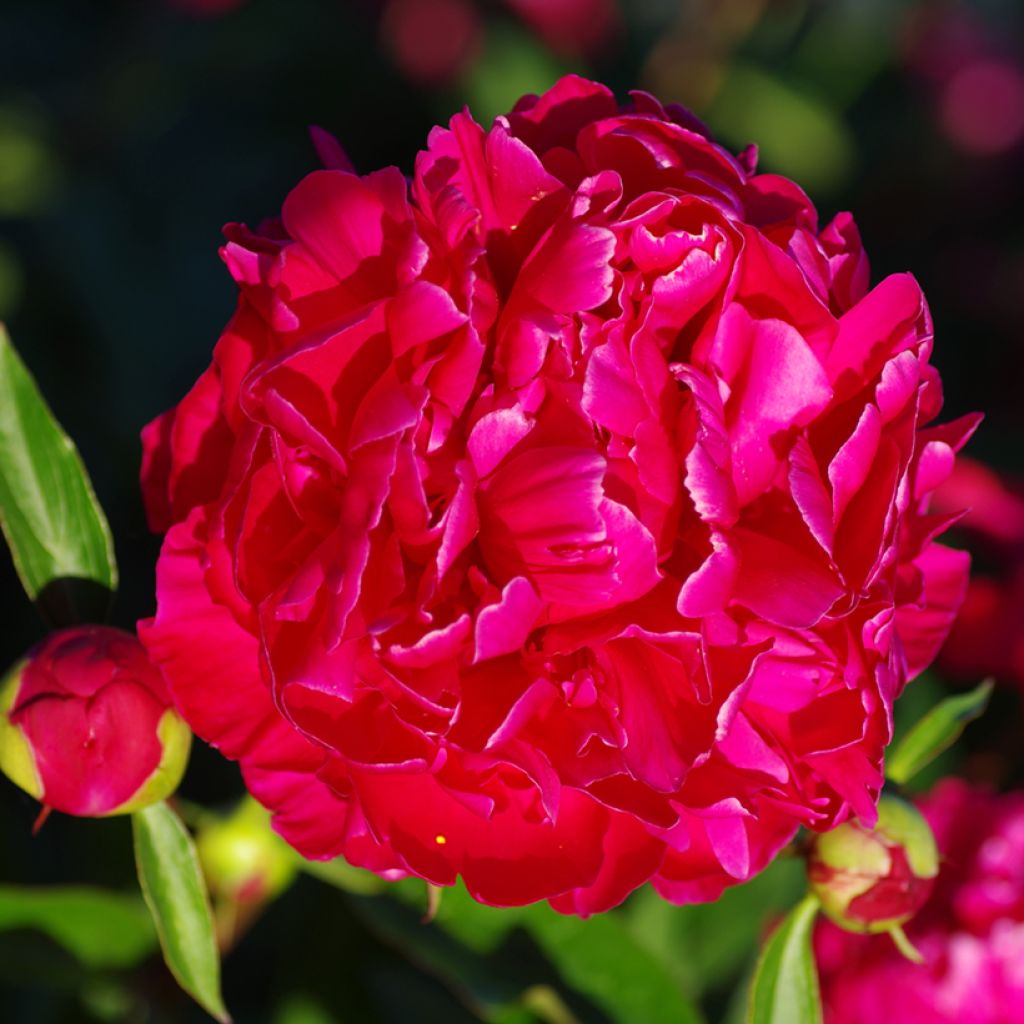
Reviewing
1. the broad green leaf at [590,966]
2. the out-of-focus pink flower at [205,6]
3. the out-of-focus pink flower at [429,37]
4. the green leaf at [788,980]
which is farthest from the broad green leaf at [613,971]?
the out-of-focus pink flower at [205,6]

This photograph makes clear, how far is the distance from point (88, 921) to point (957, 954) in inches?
28.1

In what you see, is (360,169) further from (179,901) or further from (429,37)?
(179,901)

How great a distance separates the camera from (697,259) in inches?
28.5

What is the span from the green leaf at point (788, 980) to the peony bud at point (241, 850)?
34 centimetres

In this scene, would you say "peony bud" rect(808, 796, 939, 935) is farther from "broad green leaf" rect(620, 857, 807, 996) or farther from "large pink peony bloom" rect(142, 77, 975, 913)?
"broad green leaf" rect(620, 857, 807, 996)

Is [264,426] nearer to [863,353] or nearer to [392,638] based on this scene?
[392,638]

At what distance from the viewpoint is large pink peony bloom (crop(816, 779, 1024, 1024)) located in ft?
3.65

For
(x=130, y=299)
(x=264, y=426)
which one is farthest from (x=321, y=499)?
(x=130, y=299)

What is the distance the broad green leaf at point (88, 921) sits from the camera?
1042 millimetres

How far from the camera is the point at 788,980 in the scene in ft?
2.90

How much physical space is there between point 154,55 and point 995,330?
1.36 meters

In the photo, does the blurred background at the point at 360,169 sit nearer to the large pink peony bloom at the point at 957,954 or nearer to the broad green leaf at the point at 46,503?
the large pink peony bloom at the point at 957,954

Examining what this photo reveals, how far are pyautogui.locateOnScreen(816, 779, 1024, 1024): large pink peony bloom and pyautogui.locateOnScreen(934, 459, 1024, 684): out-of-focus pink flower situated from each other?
0.15 m

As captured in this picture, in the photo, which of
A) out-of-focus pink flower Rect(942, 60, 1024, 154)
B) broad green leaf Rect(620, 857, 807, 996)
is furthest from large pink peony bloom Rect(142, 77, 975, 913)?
out-of-focus pink flower Rect(942, 60, 1024, 154)
